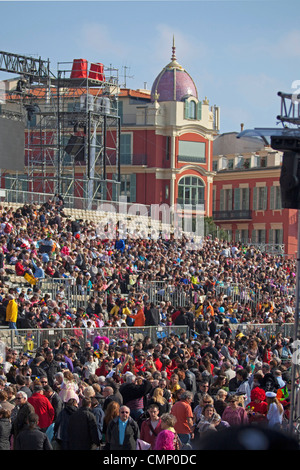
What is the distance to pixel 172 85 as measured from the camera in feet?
196

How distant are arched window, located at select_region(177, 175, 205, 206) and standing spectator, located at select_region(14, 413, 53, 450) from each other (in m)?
50.7

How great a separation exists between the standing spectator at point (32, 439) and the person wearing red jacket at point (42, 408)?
6.15 ft

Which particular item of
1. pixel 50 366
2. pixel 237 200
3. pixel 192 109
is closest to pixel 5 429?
pixel 50 366

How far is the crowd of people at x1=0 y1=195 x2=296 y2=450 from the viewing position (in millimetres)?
9570

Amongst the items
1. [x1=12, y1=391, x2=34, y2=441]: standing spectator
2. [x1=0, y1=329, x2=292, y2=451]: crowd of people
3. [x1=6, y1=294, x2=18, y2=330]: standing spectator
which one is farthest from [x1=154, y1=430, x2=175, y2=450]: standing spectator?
[x1=6, y1=294, x2=18, y2=330]: standing spectator

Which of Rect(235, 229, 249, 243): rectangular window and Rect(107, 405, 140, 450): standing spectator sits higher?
Rect(235, 229, 249, 243): rectangular window

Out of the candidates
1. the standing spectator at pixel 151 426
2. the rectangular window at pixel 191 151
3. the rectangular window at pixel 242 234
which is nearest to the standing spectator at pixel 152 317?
the standing spectator at pixel 151 426

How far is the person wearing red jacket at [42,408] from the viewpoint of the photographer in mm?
10250

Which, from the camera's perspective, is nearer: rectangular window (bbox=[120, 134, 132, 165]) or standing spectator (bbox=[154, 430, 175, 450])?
standing spectator (bbox=[154, 430, 175, 450])

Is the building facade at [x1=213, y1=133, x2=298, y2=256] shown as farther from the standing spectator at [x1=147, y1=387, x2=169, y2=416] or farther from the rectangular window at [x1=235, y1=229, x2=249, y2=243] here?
the standing spectator at [x1=147, y1=387, x2=169, y2=416]

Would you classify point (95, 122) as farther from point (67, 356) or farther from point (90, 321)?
point (67, 356)

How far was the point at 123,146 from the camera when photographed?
59.9 m

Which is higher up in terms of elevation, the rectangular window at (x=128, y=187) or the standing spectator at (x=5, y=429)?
the rectangular window at (x=128, y=187)

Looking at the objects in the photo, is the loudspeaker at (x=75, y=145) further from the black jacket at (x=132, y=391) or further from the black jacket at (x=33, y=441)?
the black jacket at (x=33, y=441)
